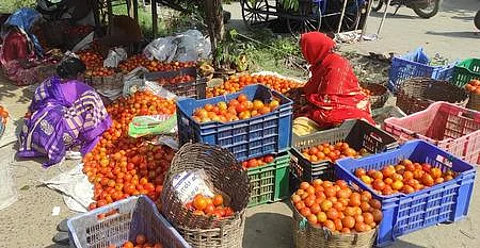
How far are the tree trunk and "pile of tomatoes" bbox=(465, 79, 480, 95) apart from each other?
334 centimetres

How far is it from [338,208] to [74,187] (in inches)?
95.9

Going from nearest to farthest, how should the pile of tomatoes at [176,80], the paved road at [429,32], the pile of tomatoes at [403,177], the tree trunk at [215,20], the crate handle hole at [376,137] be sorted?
1. the pile of tomatoes at [403,177]
2. the crate handle hole at [376,137]
3. the pile of tomatoes at [176,80]
4. the tree trunk at [215,20]
5. the paved road at [429,32]

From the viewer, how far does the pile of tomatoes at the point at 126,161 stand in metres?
4.11

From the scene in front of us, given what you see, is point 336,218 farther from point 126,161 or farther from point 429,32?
point 429,32

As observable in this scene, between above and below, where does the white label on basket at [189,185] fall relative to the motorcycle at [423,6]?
below

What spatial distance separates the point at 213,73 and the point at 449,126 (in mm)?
3253

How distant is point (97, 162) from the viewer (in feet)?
15.5

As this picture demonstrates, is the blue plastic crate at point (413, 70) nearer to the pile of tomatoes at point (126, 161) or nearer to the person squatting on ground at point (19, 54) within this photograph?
the pile of tomatoes at point (126, 161)

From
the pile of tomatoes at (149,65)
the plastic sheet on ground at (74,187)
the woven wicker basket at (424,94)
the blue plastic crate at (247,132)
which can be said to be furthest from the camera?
the pile of tomatoes at (149,65)

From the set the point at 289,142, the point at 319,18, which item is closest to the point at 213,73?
the point at 289,142

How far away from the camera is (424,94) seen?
5.89 metres

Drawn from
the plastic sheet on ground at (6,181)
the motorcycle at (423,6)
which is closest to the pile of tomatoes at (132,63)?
the plastic sheet on ground at (6,181)

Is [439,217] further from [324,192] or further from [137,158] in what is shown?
[137,158]

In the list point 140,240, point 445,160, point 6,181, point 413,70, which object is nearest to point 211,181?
point 140,240
